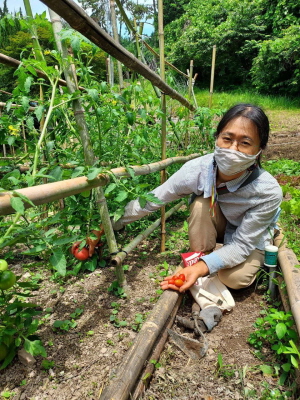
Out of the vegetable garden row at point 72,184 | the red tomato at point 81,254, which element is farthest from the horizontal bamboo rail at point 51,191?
the red tomato at point 81,254

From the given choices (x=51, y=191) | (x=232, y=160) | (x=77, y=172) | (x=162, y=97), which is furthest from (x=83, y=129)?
(x=162, y=97)

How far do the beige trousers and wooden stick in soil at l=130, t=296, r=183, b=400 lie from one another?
39 centimetres

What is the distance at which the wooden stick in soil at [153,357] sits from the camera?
45.1 inches

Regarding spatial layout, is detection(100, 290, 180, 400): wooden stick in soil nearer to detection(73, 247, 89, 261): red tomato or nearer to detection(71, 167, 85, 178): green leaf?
detection(73, 247, 89, 261): red tomato

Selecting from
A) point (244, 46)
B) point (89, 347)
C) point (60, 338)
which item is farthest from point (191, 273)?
point (244, 46)

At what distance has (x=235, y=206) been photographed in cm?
183

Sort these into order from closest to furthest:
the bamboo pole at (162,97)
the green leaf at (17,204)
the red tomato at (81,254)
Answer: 1. the green leaf at (17,204)
2. the red tomato at (81,254)
3. the bamboo pole at (162,97)

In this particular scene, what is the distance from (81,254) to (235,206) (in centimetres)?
105

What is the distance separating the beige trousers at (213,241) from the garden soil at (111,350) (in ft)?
0.48

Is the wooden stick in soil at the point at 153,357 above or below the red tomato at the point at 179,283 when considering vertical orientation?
below

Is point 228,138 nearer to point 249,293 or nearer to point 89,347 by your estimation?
point 249,293

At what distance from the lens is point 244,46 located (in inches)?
564

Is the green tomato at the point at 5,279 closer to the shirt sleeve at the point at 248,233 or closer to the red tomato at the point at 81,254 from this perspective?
the red tomato at the point at 81,254

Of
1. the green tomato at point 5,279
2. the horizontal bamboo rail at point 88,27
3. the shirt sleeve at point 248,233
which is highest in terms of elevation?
the horizontal bamboo rail at point 88,27
